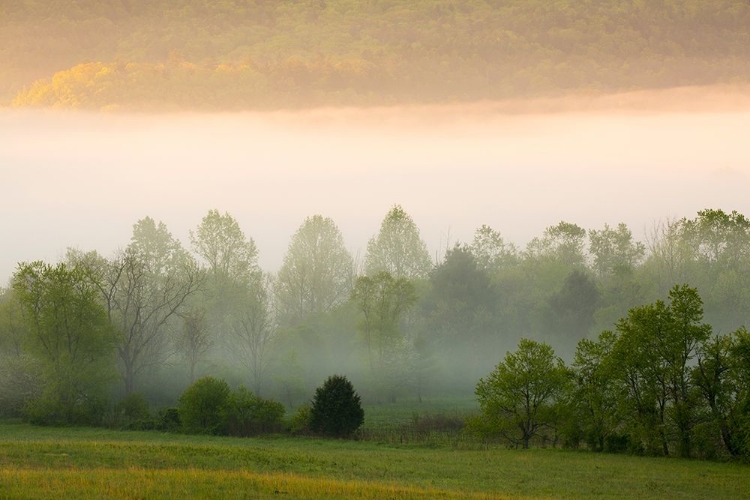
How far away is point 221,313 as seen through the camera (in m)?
117

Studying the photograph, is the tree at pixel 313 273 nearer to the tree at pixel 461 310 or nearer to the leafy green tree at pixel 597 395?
the tree at pixel 461 310

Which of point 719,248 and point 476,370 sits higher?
point 719,248

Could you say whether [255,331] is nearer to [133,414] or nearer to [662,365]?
[133,414]

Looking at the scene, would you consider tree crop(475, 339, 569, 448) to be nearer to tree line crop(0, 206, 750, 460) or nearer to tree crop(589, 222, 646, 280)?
tree line crop(0, 206, 750, 460)

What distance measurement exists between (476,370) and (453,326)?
6.56 meters

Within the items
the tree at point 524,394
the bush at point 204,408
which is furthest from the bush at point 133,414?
the tree at point 524,394

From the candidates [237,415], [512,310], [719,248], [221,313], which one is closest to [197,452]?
[237,415]

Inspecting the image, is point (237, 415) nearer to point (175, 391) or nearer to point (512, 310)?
point (175, 391)

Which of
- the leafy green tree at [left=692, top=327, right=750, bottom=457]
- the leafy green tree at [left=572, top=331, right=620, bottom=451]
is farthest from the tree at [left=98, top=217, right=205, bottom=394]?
the leafy green tree at [left=692, top=327, right=750, bottom=457]

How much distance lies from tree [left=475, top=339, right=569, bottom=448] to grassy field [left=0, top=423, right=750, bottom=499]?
4.64m

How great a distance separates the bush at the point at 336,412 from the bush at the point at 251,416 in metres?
2.99

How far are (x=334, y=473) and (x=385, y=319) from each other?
6050cm

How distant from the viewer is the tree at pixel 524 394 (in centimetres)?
5912

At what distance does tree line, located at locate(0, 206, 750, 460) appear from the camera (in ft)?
182
